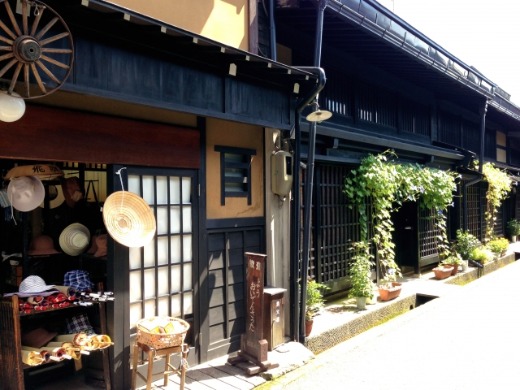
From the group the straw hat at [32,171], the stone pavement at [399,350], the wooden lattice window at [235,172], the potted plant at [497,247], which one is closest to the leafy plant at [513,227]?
the potted plant at [497,247]

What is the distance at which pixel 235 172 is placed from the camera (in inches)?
271

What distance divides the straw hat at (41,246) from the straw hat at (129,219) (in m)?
1.14

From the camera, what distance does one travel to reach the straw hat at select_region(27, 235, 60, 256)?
5.49m

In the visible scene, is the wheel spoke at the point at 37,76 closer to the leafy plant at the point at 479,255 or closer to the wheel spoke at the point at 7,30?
the wheel spoke at the point at 7,30

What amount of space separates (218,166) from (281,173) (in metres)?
1.08

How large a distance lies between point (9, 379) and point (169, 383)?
183 centimetres

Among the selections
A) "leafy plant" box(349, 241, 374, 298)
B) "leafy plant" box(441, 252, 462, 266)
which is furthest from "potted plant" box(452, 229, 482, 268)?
"leafy plant" box(349, 241, 374, 298)

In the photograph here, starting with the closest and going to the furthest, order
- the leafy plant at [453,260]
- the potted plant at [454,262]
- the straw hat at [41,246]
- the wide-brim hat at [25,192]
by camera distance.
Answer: the wide-brim hat at [25,192]
the straw hat at [41,246]
the potted plant at [454,262]
the leafy plant at [453,260]

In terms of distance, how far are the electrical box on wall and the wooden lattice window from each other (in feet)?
1.26

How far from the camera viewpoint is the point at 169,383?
5.63 m

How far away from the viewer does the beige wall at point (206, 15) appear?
5.57 meters

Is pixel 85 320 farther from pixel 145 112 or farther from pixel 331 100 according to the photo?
pixel 331 100

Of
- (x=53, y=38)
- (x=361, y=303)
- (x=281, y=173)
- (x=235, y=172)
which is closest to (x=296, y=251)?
(x=281, y=173)

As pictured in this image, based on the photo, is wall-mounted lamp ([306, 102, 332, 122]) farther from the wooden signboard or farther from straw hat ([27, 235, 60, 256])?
straw hat ([27, 235, 60, 256])
